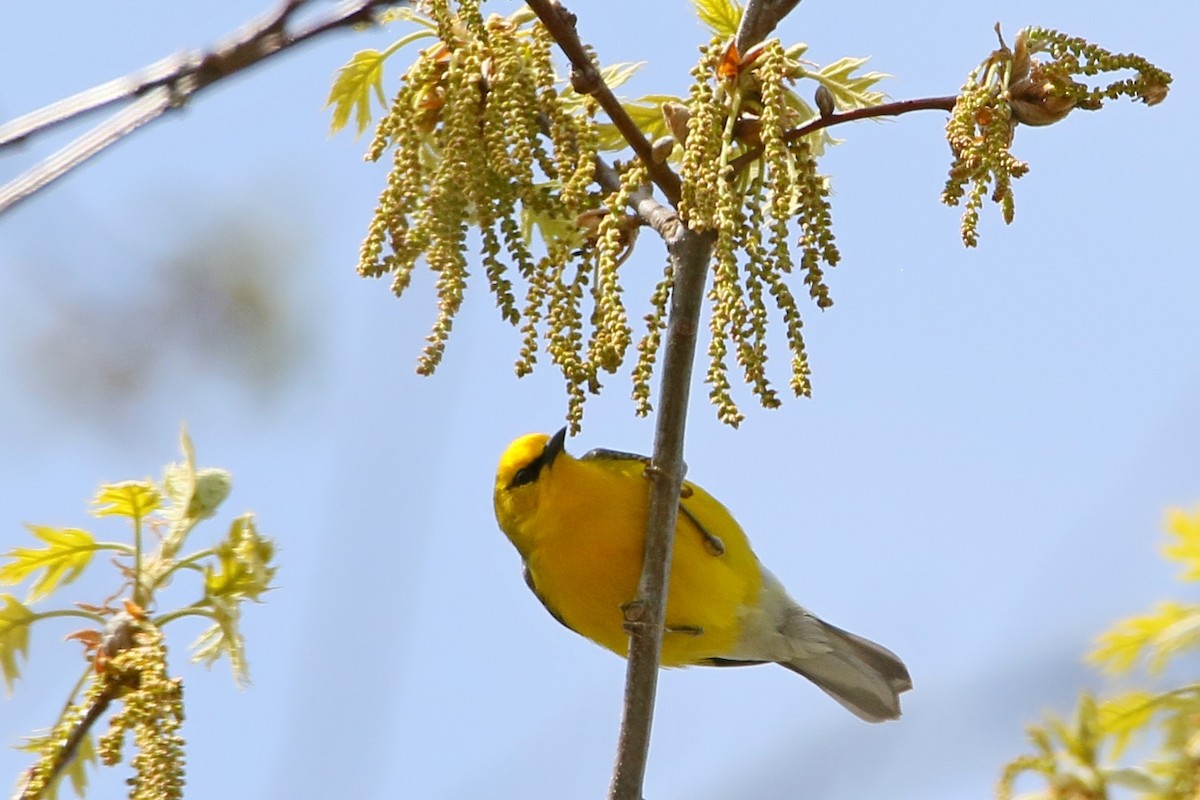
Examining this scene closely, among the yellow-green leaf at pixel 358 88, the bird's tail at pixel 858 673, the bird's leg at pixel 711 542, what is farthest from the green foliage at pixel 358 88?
the bird's tail at pixel 858 673

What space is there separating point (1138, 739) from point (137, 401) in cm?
204

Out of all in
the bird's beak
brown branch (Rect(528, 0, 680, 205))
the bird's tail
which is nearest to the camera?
brown branch (Rect(528, 0, 680, 205))

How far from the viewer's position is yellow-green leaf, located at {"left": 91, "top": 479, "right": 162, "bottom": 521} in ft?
11.1

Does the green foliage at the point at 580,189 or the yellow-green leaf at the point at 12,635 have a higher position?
the green foliage at the point at 580,189

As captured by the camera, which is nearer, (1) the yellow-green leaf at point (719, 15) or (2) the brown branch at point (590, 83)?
(2) the brown branch at point (590, 83)

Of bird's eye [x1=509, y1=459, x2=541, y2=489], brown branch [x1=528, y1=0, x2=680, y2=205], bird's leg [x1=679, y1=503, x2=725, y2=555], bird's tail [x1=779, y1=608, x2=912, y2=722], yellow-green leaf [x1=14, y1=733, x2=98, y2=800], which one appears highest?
bird's eye [x1=509, y1=459, x2=541, y2=489]

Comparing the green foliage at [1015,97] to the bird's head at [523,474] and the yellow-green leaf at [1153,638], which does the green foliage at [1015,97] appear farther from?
the bird's head at [523,474]

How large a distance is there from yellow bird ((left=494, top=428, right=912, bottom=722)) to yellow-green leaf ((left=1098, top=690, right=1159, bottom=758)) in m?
2.23

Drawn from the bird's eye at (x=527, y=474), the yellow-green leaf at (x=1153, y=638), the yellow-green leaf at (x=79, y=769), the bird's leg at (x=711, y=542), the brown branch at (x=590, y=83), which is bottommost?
the yellow-green leaf at (x=79, y=769)

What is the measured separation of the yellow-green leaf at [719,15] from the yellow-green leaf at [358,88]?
890 mm

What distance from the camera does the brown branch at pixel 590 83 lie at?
8.53ft

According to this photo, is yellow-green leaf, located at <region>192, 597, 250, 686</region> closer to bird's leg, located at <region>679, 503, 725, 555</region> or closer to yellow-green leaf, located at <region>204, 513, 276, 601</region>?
yellow-green leaf, located at <region>204, 513, 276, 601</region>

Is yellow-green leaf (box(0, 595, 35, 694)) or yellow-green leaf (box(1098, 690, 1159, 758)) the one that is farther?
yellow-green leaf (box(0, 595, 35, 694))

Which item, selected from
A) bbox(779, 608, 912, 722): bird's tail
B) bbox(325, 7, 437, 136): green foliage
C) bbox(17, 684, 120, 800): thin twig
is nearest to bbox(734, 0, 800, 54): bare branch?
bbox(325, 7, 437, 136): green foliage
